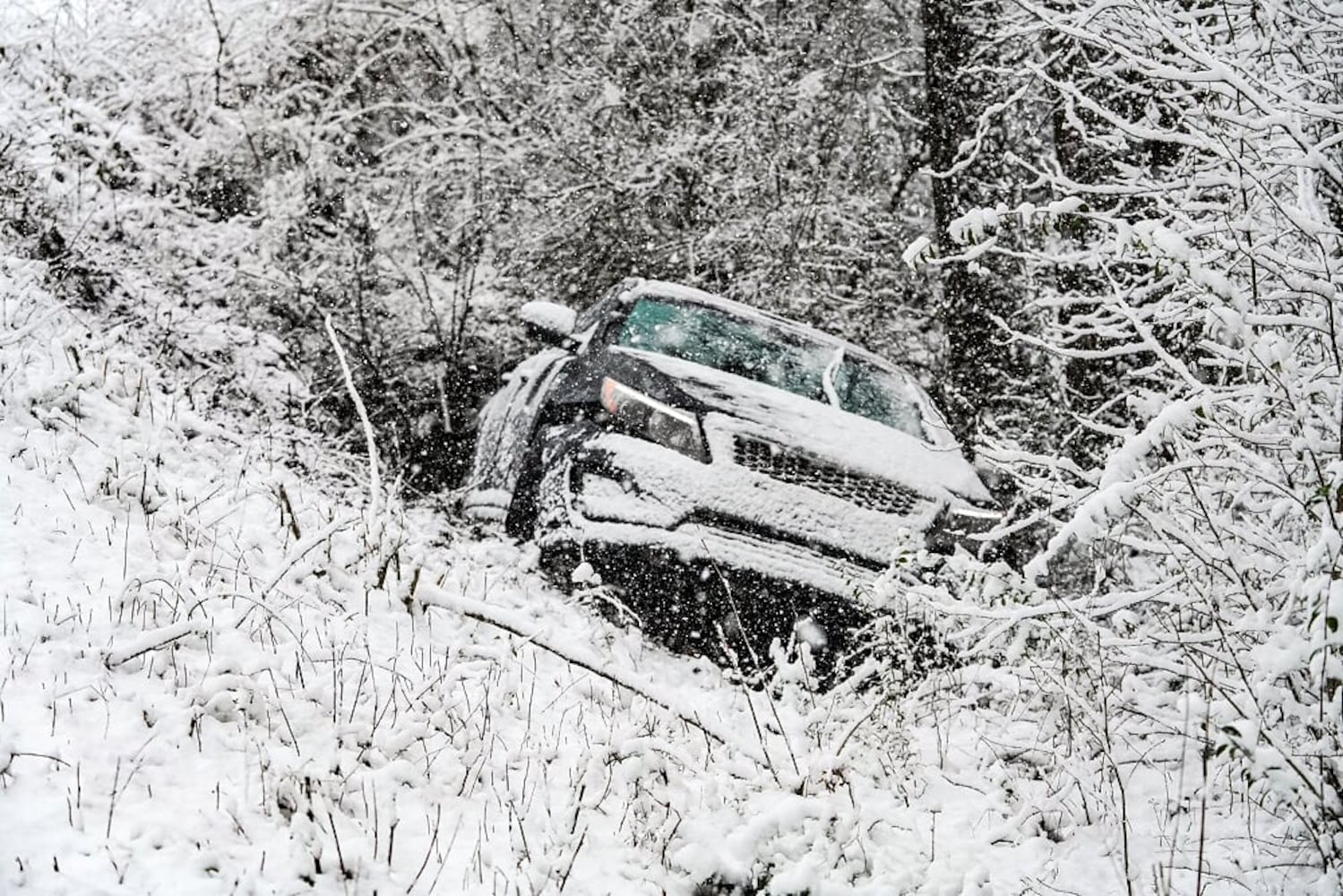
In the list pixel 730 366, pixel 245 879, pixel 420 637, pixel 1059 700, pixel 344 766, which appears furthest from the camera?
pixel 730 366

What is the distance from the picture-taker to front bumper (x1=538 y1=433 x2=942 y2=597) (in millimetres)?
4336

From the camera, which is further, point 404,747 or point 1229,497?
point 1229,497

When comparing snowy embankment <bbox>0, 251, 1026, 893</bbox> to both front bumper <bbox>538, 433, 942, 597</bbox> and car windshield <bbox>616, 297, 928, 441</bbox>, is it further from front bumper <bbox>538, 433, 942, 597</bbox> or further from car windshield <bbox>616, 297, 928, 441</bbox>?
car windshield <bbox>616, 297, 928, 441</bbox>

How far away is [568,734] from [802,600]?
57.1 inches

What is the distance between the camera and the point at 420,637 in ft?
13.3

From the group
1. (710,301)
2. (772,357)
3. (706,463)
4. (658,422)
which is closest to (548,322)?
(710,301)

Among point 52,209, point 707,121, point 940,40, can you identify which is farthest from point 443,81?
point 940,40

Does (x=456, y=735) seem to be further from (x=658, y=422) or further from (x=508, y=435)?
(x=508, y=435)

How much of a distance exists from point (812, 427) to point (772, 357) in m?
0.90

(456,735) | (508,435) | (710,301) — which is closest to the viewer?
(456,735)

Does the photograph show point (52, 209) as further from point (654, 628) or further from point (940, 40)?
point (940, 40)

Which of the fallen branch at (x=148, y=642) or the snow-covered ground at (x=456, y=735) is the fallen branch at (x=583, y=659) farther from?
the fallen branch at (x=148, y=642)

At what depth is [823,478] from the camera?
15.5 ft

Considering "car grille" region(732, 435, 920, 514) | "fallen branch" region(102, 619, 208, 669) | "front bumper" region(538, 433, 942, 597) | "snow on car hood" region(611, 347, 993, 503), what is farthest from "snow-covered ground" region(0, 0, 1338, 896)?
"snow on car hood" region(611, 347, 993, 503)
